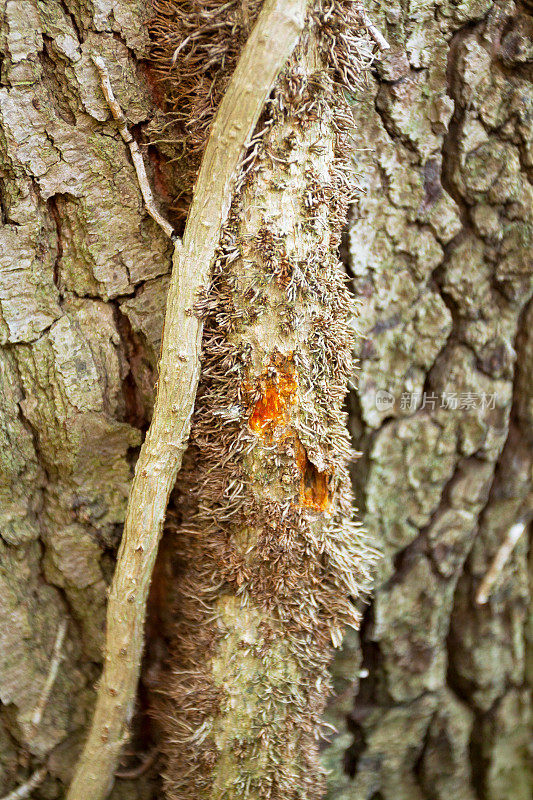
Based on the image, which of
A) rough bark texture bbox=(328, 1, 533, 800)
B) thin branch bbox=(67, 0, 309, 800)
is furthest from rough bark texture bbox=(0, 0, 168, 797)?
rough bark texture bbox=(328, 1, 533, 800)

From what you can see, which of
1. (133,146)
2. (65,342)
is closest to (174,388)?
(65,342)

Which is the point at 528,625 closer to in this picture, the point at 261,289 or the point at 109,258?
the point at 261,289

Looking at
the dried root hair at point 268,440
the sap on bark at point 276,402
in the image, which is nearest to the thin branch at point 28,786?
the dried root hair at point 268,440

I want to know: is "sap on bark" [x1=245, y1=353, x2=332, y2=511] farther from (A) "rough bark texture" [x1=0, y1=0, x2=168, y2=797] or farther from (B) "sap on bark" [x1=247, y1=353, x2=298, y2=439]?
(A) "rough bark texture" [x1=0, y1=0, x2=168, y2=797]

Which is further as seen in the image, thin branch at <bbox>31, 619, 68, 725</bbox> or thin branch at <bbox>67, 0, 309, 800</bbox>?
thin branch at <bbox>31, 619, 68, 725</bbox>

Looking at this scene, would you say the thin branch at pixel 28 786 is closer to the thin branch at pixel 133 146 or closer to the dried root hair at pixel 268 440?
the dried root hair at pixel 268 440

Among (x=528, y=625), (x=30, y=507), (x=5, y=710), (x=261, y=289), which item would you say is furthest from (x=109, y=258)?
(x=528, y=625)
